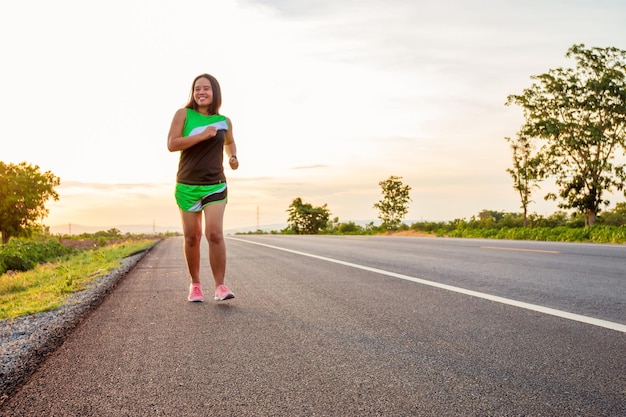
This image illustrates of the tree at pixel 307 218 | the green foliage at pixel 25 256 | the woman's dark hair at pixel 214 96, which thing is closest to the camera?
the woman's dark hair at pixel 214 96

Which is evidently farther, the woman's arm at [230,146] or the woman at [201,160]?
the woman's arm at [230,146]

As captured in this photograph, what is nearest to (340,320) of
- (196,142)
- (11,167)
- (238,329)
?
(238,329)

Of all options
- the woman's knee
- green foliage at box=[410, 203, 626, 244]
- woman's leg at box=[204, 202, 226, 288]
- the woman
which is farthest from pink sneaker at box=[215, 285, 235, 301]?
green foliage at box=[410, 203, 626, 244]

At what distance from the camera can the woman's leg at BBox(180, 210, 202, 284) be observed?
5.31 m

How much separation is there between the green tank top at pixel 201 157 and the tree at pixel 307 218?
54137 mm

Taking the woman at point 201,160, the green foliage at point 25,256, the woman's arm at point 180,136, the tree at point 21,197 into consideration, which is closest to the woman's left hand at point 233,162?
the woman at point 201,160

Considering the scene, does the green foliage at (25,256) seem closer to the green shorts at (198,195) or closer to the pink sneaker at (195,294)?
the pink sneaker at (195,294)

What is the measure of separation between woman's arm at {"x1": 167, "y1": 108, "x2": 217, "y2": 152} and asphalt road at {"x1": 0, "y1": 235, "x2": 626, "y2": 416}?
1540mm

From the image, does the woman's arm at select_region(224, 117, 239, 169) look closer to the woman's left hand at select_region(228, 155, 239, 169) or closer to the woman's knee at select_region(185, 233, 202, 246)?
the woman's left hand at select_region(228, 155, 239, 169)

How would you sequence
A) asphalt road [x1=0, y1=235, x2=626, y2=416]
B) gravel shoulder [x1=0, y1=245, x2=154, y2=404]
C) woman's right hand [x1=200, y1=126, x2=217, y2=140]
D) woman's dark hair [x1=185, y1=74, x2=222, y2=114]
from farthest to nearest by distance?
woman's dark hair [x1=185, y1=74, x2=222, y2=114], woman's right hand [x1=200, y1=126, x2=217, y2=140], gravel shoulder [x1=0, y1=245, x2=154, y2=404], asphalt road [x1=0, y1=235, x2=626, y2=416]

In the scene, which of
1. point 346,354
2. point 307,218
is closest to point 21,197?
point 307,218

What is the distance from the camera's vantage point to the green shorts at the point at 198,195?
523 cm

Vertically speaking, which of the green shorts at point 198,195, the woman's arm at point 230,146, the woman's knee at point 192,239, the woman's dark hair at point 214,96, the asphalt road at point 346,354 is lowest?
the asphalt road at point 346,354

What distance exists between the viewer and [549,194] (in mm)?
32906
